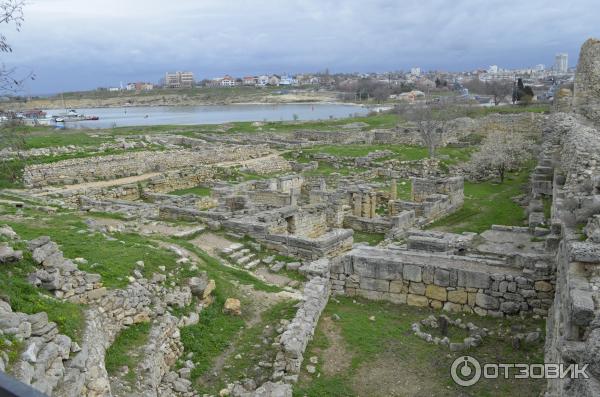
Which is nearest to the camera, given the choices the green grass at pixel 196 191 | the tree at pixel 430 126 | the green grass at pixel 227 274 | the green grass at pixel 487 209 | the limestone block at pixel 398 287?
the limestone block at pixel 398 287

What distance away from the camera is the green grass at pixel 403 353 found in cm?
677

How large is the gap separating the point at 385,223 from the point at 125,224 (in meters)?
8.46

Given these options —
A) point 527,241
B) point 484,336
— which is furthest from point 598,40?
point 484,336

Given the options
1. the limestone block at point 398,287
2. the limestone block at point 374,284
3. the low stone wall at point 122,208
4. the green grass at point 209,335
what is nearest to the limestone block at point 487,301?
the limestone block at point 398,287

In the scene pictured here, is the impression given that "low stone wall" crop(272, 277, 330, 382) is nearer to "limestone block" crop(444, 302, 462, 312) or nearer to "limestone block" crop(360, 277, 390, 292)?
"limestone block" crop(360, 277, 390, 292)

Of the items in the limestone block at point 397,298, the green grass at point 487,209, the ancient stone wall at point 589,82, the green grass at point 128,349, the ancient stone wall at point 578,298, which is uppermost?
the ancient stone wall at point 589,82

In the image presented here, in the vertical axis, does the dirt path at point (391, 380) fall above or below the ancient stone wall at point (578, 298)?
below

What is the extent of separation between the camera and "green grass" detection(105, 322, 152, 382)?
6426 millimetres

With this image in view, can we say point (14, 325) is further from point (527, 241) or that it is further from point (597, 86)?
point (597, 86)

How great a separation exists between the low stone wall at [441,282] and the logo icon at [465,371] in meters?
1.54

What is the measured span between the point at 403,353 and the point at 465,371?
98cm

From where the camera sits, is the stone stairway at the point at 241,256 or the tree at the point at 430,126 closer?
the stone stairway at the point at 241,256

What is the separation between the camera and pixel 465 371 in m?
7.13

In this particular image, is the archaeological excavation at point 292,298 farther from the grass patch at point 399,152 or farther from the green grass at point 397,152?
the green grass at point 397,152
